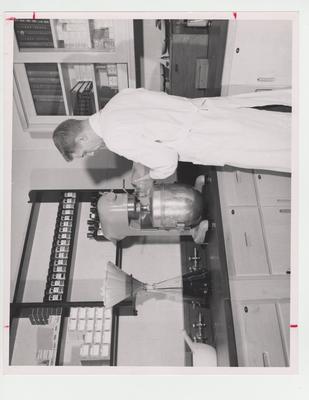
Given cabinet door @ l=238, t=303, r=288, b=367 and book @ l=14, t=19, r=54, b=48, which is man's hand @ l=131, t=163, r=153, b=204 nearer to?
cabinet door @ l=238, t=303, r=288, b=367

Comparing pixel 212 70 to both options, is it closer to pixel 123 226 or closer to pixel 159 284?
pixel 123 226

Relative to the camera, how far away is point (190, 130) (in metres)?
1.48

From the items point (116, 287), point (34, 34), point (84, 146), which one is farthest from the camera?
point (34, 34)

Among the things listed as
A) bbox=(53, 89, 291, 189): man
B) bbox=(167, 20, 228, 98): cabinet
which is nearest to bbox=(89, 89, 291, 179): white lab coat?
bbox=(53, 89, 291, 189): man

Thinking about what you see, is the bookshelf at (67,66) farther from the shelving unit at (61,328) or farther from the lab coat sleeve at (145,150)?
the shelving unit at (61,328)

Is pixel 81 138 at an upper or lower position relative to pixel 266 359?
upper

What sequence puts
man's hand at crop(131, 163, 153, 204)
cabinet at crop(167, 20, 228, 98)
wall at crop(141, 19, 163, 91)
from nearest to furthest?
man's hand at crop(131, 163, 153, 204) < cabinet at crop(167, 20, 228, 98) < wall at crop(141, 19, 163, 91)

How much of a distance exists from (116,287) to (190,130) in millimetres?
704

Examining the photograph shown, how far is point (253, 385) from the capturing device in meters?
1.23

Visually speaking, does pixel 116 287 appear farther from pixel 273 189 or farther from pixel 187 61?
pixel 187 61

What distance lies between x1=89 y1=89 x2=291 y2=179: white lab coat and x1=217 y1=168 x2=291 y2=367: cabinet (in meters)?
0.19

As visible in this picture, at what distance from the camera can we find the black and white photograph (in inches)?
56.9

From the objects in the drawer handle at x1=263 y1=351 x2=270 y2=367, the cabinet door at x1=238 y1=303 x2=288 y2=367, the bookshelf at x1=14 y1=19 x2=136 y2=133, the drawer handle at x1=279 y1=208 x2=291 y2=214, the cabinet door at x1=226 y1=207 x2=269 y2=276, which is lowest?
the drawer handle at x1=263 y1=351 x2=270 y2=367

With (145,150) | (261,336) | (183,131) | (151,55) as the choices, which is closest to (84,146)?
(145,150)
